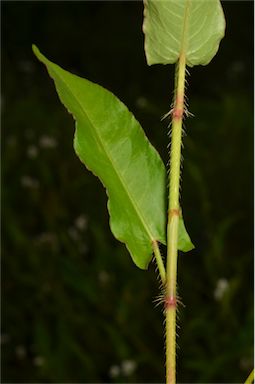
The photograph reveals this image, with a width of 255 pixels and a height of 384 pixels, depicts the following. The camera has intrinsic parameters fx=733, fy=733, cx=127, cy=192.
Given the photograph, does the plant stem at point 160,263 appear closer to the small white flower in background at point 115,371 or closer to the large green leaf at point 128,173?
the large green leaf at point 128,173

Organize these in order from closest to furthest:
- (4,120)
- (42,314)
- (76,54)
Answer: (42,314), (4,120), (76,54)

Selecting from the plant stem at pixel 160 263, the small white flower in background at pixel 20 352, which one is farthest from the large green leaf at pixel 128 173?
the small white flower in background at pixel 20 352

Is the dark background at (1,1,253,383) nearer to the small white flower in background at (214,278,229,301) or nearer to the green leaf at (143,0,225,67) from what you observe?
the small white flower in background at (214,278,229,301)

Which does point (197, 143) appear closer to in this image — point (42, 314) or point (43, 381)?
point (42, 314)

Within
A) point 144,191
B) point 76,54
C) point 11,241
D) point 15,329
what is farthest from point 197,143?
point 144,191

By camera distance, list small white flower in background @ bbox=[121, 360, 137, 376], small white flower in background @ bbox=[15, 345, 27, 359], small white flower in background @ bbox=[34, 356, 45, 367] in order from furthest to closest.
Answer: small white flower in background @ bbox=[15, 345, 27, 359]
small white flower in background @ bbox=[34, 356, 45, 367]
small white flower in background @ bbox=[121, 360, 137, 376]

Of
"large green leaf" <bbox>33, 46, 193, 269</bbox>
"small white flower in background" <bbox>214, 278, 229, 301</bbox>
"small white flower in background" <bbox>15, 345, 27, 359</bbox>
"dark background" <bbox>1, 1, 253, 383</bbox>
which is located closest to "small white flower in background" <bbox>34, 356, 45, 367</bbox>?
"dark background" <bbox>1, 1, 253, 383</bbox>

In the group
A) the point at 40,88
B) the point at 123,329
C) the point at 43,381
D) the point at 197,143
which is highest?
the point at 40,88

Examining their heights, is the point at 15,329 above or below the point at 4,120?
below
